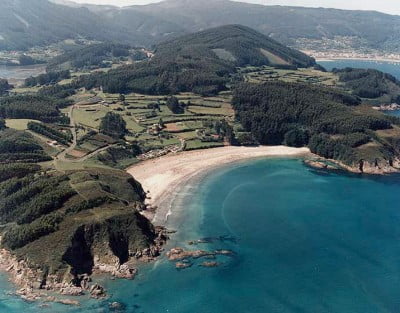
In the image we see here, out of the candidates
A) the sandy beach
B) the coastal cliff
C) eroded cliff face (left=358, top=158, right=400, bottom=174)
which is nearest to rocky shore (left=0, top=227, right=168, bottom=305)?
the coastal cliff

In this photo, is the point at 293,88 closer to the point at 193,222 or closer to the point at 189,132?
the point at 189,132

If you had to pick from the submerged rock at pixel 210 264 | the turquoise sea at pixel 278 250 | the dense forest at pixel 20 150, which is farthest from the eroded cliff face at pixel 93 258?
the dense forest at pixel 20 150

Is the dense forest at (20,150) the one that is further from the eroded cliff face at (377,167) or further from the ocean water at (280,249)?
the eroded cliff face at (377,167)

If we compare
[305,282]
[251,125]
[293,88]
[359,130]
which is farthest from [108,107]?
[305,282]

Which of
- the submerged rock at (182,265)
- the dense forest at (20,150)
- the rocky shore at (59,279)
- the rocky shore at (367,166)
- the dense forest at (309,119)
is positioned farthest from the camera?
the dense forest at (309,119)

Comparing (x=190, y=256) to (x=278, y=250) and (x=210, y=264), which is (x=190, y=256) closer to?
(x=210, y=264)

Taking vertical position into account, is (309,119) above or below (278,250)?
above

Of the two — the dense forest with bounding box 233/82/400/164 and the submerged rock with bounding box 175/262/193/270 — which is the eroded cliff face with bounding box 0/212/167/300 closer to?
the submerged rock with bounding box 175/262/193/270

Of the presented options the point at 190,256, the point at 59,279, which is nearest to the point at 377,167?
the point at 190,256
